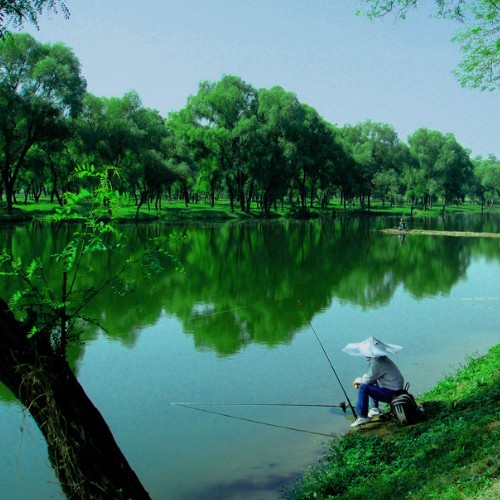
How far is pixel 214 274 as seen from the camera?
26.1m

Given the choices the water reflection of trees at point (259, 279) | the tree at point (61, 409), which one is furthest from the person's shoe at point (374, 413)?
the tree at point (61, 409)

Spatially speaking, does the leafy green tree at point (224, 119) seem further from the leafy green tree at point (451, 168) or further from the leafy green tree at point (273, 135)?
the leafy green tree at point (451, 168)

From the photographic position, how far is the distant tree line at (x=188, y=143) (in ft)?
157

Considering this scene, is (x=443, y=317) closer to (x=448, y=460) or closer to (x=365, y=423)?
(x=365, y=423)

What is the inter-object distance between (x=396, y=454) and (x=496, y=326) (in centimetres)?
1101

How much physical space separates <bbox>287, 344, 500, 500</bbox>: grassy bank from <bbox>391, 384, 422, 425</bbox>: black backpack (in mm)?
140

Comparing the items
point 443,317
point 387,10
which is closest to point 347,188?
point 443,317

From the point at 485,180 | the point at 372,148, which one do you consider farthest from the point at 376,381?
the point at 485,180

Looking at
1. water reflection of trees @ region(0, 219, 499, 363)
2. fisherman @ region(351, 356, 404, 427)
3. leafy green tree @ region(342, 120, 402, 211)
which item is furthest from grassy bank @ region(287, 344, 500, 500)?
leafy green tree @ region(342, 120, 402, 211)

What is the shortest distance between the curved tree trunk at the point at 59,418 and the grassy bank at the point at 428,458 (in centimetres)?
283

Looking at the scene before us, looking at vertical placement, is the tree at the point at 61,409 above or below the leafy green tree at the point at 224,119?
below

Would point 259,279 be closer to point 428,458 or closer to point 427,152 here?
point 428,458

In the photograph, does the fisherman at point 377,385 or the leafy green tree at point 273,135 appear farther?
the leafy green tree at point 273,135

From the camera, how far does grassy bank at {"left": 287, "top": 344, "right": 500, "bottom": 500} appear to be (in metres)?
5.41
